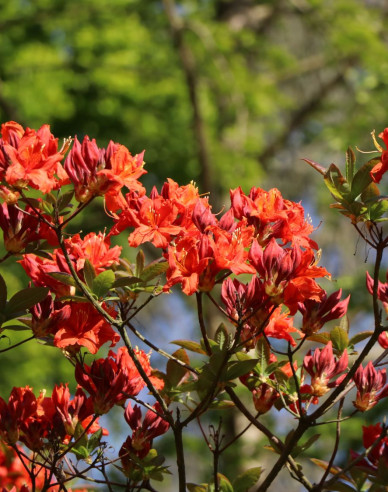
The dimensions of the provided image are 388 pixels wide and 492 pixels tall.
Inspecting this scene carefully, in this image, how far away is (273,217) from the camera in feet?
3.59

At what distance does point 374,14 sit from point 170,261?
7.16 metres

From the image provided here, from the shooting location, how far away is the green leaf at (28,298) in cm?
100

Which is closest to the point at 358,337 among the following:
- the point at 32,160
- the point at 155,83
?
the point at 32,160

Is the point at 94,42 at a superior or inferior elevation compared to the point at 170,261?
superior

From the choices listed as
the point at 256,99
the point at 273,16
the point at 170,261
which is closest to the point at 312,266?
Result: the point at 170,261

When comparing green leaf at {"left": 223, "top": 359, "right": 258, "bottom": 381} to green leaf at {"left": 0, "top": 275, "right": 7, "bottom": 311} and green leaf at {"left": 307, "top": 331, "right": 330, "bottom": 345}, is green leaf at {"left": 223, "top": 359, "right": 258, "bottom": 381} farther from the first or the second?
green leaf at {"left": 0, "top": 275, "right": 7, "bottom": 311}

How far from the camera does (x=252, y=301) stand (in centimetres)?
104

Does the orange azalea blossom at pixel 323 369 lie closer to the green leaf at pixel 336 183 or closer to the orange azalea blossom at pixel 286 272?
the orange azalea blossom at pixel 286 272

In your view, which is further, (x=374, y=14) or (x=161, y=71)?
(x=374, y=14)

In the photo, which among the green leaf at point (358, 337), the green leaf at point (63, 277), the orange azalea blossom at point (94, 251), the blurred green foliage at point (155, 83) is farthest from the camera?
the blurred green foliage at point (155, 83)

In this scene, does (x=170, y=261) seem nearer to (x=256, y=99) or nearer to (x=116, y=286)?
(x=116, y=286)

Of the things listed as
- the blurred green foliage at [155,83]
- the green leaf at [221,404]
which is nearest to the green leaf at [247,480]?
the green leaf at [221,404]

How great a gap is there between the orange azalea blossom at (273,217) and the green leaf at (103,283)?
0.83 feet

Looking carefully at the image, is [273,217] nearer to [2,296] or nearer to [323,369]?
[323,369]
